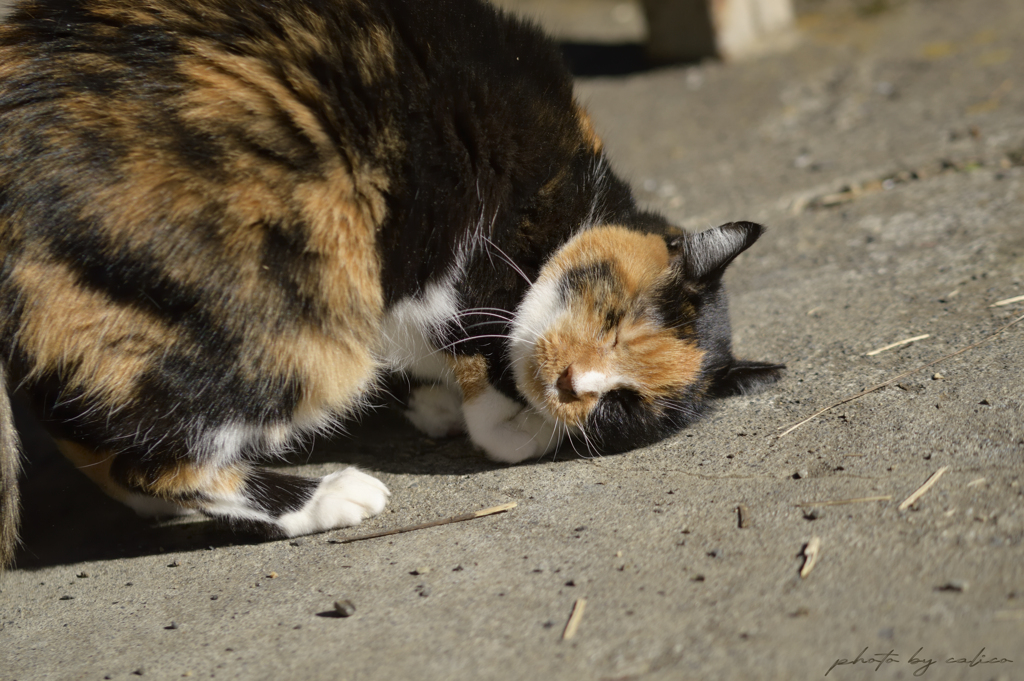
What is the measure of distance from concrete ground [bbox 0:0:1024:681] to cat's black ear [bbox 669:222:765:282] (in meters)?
0.52

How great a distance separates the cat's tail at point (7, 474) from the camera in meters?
2.19

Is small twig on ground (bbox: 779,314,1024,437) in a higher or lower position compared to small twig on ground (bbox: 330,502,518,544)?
higher

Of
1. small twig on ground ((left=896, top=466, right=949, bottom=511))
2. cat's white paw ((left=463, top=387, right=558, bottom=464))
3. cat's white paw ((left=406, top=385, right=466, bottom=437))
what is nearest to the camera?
small twig on ground ((left=896, top=466, right=949, bottom=511))

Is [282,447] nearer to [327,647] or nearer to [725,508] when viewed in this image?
[327,647]

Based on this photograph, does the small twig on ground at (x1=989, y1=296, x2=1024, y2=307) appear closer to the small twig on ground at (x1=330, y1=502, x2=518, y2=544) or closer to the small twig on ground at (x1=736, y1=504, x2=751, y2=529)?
the small twig on ground at (x1=736, y1=504, x2=751, y2=529)

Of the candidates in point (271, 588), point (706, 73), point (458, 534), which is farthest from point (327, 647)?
point (706, 73)

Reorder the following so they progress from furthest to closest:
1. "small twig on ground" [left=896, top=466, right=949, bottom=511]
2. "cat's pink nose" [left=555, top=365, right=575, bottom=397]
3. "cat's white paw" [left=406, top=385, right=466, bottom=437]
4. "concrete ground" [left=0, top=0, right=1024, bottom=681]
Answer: "cat's white paw" [left=406, top=385, right=466, bottom=437]
"cat's pink nose" [left=555, top=365, right=575, bottom=397]
"small twig on ground" [left=896, top=466, right=949, bottom=511]
"concrete ground" [left=0, top=0, right=1024, bottom=681]

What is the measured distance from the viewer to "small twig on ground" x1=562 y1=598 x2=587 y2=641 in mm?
1848

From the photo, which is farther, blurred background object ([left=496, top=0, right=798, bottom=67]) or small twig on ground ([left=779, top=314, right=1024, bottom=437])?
blurred background object ([left=496, top=0, right=798, bottom=67])

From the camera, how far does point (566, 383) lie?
2576mm

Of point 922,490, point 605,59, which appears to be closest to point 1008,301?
point 922,490

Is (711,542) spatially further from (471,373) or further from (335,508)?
(335,508)

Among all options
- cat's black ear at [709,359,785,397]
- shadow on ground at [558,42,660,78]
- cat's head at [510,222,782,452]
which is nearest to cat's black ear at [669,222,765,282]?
cat's head at [510,222,782,452]

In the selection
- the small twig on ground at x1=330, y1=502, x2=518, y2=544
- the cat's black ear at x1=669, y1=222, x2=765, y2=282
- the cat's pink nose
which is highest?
the cat's black ear at x1=669, y1=222, x2=765, y2=282
